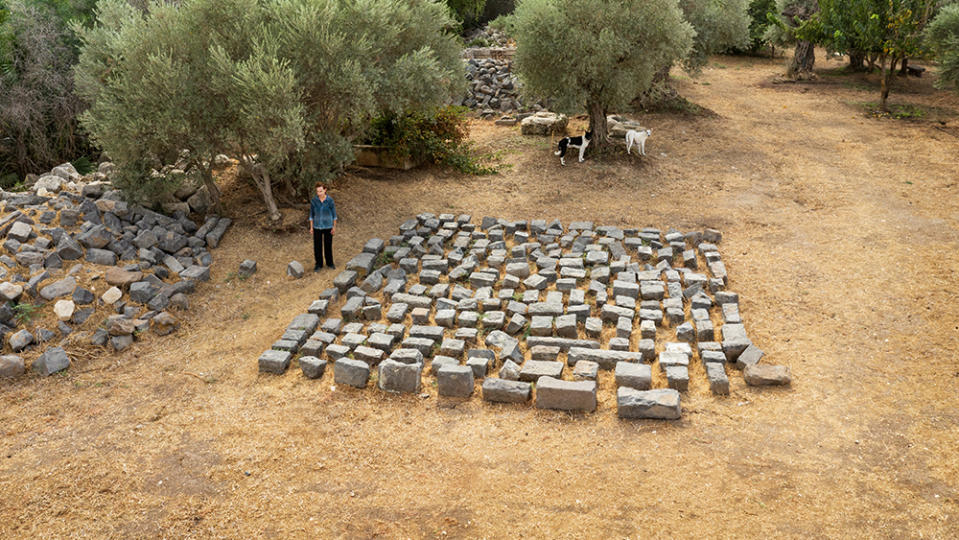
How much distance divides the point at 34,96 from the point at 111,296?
10862 millimetres

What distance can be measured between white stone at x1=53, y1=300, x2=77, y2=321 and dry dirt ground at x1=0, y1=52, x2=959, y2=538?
1.15 m

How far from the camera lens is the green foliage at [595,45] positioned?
17719 millimetres

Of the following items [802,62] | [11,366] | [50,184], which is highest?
[802,62]

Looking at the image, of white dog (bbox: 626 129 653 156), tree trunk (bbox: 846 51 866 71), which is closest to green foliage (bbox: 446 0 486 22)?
white dog (bbox: 626 129 653 156)

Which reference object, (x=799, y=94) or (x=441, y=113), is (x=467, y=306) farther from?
(x=799, y=94)

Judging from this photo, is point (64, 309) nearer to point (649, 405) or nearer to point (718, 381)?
point (649, 405)

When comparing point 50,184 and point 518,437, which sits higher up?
point 50,184

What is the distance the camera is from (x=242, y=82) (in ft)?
40.1

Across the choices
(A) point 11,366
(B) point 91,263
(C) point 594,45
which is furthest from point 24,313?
(C) point 594,45

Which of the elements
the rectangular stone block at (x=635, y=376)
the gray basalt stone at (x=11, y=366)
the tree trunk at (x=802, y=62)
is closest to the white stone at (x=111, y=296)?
the gray basalt stone at (x=11, y=366)

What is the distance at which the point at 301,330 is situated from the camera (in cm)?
1048

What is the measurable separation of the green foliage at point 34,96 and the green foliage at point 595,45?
13.0 metres

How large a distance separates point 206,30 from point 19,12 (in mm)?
9980

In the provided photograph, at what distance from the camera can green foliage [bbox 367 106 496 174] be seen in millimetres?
18266
